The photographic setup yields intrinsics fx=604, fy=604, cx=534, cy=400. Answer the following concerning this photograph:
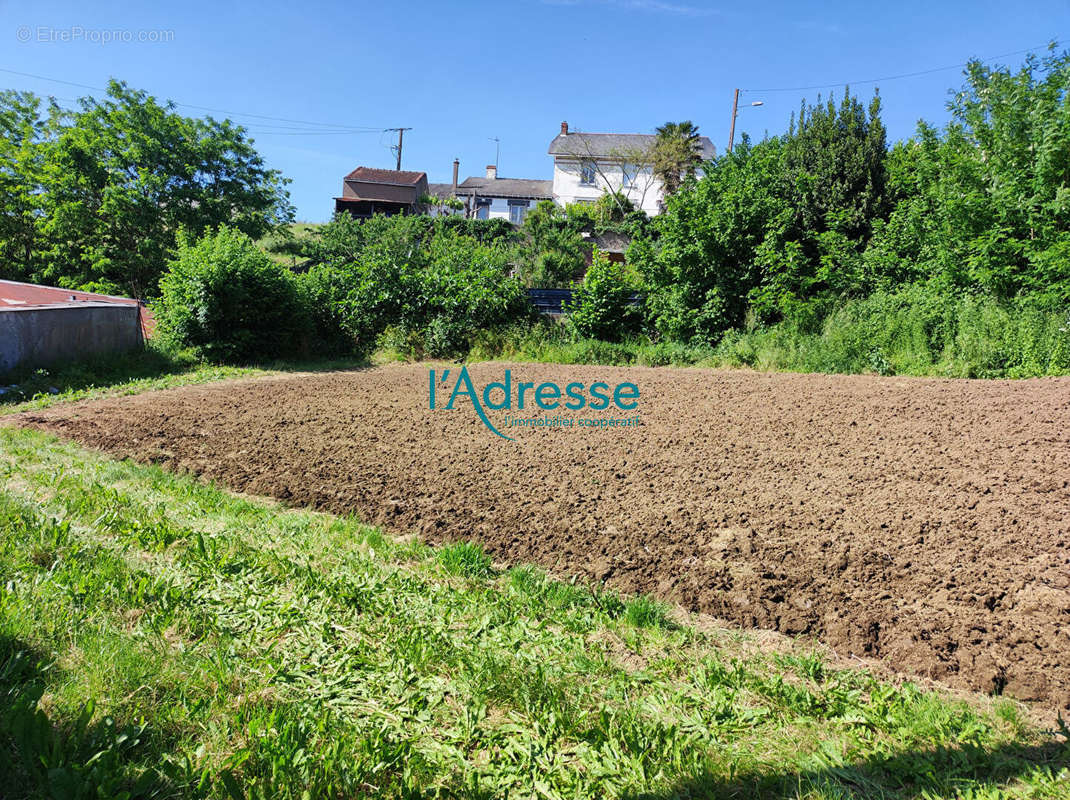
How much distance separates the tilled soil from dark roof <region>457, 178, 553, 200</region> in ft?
151

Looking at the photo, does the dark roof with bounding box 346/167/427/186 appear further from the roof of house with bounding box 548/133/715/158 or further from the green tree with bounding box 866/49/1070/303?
the green tree with bounding box 866/49/1070/303

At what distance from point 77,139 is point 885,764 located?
88.7 feet

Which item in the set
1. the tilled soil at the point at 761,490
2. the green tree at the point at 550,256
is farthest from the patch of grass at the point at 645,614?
the green tree at the point at 550,256

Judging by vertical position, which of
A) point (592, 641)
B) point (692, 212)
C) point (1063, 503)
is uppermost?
point (692, 212)

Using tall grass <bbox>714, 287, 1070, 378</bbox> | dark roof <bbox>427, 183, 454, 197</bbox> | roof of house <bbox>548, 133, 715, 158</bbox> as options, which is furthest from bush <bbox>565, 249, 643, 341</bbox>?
A: dark roof <bbox>427, 183, 454, 197</bbox>

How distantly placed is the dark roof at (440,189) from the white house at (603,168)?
42.5 feet

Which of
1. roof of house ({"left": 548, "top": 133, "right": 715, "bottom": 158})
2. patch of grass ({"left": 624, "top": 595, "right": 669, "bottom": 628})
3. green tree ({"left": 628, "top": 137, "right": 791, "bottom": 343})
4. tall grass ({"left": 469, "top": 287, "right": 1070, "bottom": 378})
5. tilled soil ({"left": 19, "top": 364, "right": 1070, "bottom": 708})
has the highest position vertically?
roof of house ({"left": 548, "top": 133, "right": 715, "bottom": 158})

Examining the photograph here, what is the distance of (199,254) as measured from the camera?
41.2 feet

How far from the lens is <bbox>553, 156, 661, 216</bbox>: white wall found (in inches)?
1689

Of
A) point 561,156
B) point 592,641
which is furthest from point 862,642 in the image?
point 561,156

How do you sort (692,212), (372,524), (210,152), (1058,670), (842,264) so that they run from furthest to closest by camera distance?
(210,152) < (692,212) < (842,264) < (372,524) < (1058,670)

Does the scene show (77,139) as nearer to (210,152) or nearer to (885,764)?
(210,152)

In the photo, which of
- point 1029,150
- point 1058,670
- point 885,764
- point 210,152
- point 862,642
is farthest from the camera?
point 210,152

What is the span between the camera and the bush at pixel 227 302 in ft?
40.0
